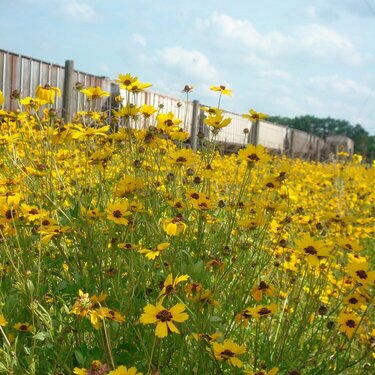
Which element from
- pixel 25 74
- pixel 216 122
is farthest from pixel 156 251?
pixel 25 74

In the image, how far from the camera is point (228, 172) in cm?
550

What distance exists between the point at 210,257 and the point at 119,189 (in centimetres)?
35

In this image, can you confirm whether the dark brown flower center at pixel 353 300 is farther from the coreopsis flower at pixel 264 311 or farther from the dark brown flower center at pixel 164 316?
the dark brown flower center at pixel 164 316

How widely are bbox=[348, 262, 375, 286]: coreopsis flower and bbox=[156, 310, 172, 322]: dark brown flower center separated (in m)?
0.57

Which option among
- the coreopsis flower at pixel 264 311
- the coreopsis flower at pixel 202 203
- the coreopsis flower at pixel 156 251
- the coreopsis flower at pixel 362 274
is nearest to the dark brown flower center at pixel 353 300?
the coreopsis flower at pixel 362 274

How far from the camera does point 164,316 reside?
1.25 m

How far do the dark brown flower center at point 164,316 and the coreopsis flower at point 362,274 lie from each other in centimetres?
57

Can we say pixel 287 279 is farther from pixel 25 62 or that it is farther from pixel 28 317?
pixel 25 62

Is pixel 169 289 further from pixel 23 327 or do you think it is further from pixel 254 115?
pixel 254 115

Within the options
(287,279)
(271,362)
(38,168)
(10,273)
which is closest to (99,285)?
(10,273)

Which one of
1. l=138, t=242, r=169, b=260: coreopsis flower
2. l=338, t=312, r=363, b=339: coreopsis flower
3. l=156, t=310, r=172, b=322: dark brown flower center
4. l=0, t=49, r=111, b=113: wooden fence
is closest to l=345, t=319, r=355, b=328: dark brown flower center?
Result: l=338, t=312, r=363, b=339: coreopsis flower

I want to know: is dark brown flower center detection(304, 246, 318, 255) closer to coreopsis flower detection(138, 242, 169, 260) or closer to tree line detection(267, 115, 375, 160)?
coreopsis flower detection(138, 242, 169, 260)

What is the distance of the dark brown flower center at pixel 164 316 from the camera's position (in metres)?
1.24

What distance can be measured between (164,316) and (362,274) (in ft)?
2.02
